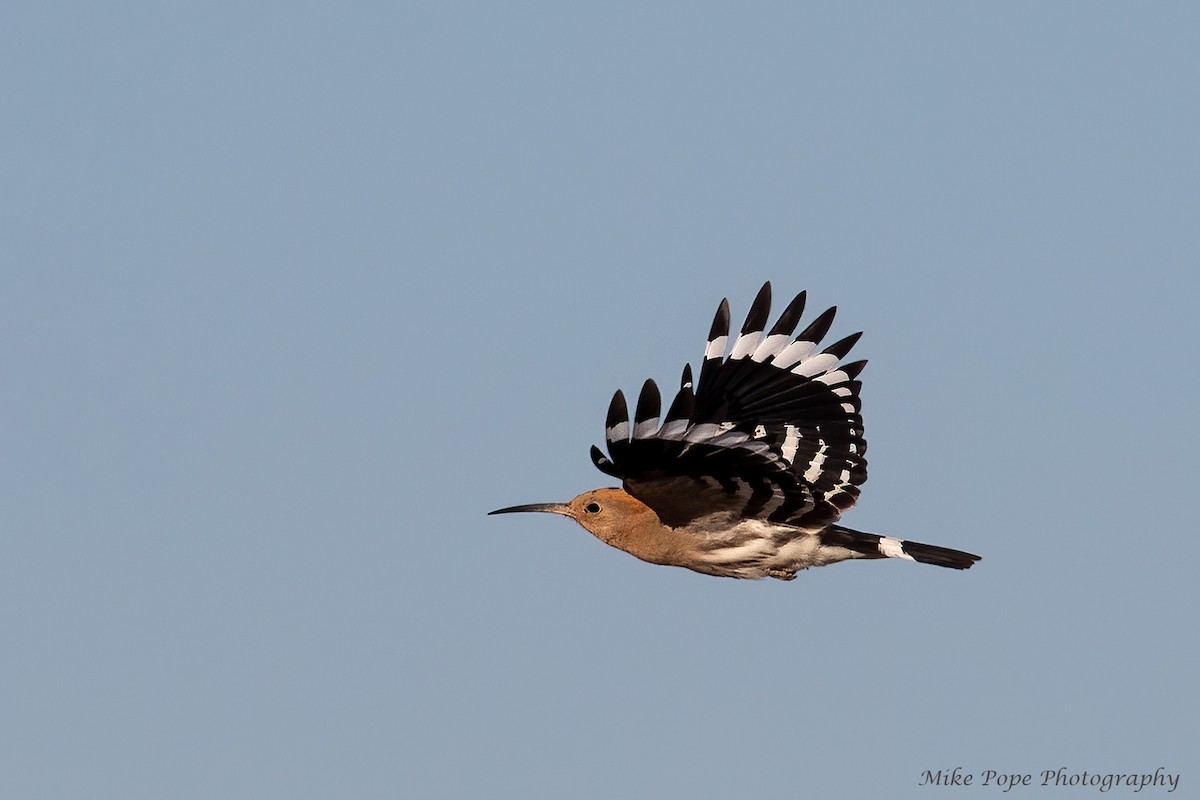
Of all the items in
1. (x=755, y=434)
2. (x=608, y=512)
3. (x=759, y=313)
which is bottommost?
(x=608, y=512)

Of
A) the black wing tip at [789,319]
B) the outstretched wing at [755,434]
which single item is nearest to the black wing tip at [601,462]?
the outstretched wing at [755,434]

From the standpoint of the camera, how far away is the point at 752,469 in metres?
6.68

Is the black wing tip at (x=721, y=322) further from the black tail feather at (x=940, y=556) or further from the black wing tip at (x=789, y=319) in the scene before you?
the black tail feather at (x=940, y=556)

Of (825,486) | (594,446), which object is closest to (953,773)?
(825,486)

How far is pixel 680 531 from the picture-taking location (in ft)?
23.7

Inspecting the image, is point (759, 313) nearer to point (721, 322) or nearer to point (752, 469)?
point (721, 322)

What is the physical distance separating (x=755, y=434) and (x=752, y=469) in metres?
0.86

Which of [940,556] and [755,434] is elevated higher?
[755,434]

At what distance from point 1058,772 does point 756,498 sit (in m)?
1.88

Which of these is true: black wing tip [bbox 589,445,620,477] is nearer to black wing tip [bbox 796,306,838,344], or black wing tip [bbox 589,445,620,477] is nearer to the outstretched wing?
the outstretched wing

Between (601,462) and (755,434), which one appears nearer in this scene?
(601,462)

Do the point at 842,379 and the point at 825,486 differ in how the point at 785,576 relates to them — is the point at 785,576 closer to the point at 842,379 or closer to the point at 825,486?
the point at 825,486

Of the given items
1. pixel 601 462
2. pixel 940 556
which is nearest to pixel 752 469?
pixel 601 462

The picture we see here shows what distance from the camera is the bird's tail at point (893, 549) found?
7367mm
